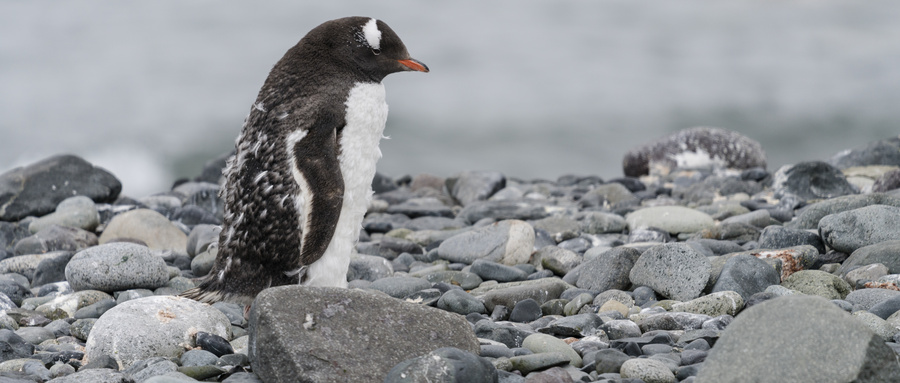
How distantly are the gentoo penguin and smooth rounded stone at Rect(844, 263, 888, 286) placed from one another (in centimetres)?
338

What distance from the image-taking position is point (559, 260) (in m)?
7.32

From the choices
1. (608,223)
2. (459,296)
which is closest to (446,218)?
(608,223)

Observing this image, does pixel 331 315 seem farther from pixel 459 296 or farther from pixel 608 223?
pixel 608 223

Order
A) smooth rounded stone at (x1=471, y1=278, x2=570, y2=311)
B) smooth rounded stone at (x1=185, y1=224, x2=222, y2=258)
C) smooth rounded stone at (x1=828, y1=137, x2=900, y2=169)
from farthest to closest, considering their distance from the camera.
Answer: smooth rounded stone at (x1=828, y1=137, x2=900, y2=169)
smooth rounded stone at (x1=185, y1=224, x2=222, y2=258)
smooth rounded stone at (x1=471, y1=278, x2=570, y2=311)

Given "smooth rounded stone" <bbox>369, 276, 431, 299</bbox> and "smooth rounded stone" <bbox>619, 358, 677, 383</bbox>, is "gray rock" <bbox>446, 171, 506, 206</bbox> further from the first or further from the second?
"smooth rounded stone" <bbox>619, 358, 677, 383</bbox>

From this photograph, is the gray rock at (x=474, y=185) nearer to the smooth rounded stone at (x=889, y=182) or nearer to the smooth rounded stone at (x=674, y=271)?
the smooth rounded stone at (x=889, y=182)

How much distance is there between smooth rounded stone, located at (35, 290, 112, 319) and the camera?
6117 millimetres

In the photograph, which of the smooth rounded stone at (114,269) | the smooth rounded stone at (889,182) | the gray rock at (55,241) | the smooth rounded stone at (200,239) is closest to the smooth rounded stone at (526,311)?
the smooth rounded stone at (114,269)

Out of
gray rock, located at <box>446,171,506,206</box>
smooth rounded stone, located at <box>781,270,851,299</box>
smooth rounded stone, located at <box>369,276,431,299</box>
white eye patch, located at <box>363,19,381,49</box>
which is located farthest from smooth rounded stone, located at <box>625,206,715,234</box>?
gray rock, located at <box>446,171,506,206</box>

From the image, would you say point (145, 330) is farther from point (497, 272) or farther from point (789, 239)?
point (789, 239)

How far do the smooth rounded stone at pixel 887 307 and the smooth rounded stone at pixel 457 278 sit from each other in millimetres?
2924

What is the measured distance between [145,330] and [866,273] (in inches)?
185

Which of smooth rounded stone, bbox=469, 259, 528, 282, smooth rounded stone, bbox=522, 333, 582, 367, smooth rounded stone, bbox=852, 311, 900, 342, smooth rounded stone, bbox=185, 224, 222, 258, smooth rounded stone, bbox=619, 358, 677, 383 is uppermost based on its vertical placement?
smooth rounded stone, bbox=852, 311, 900, 342

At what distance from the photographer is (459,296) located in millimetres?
5730
